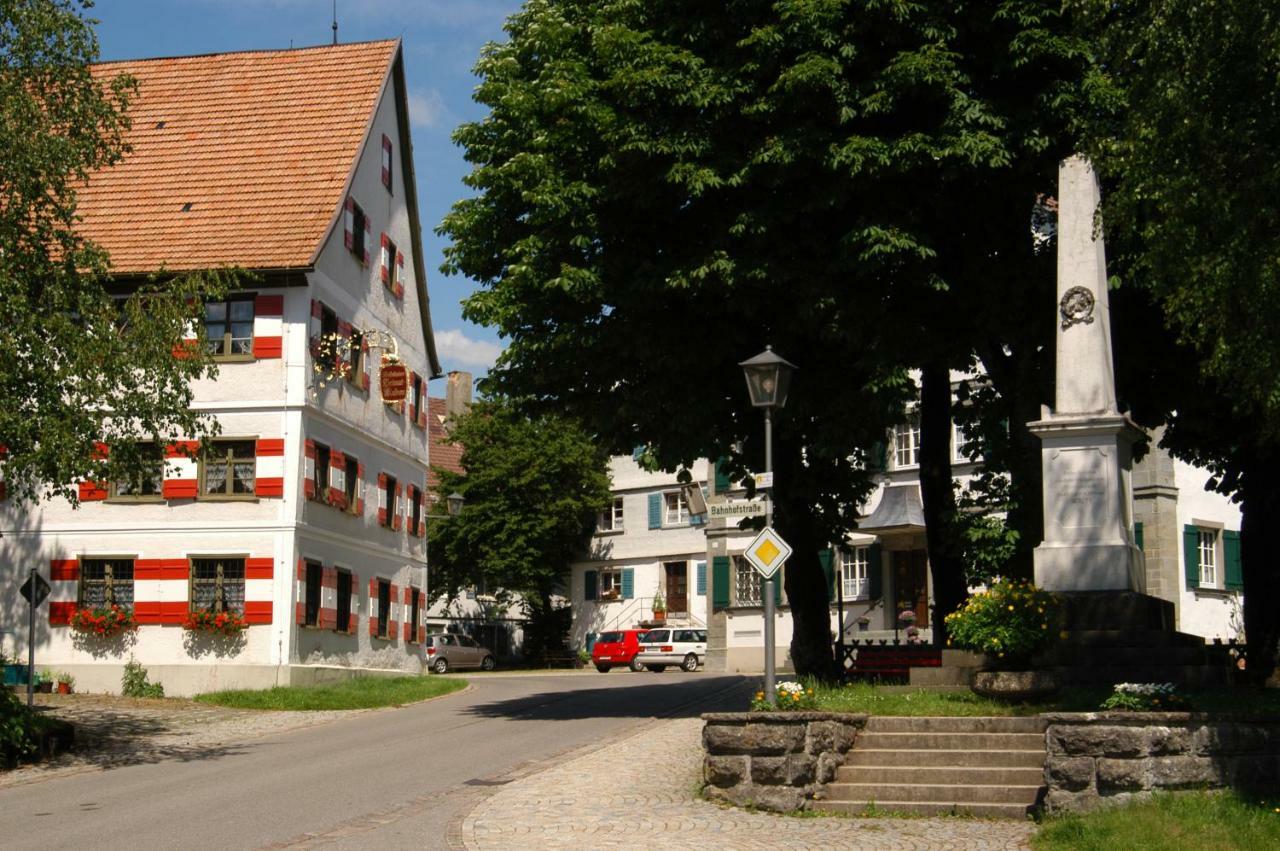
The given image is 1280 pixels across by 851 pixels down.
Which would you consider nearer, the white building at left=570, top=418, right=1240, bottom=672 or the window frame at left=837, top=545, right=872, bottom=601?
the white building at left=570, top=418, right=1240, bottom=672

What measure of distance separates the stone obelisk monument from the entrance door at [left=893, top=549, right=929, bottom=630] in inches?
960

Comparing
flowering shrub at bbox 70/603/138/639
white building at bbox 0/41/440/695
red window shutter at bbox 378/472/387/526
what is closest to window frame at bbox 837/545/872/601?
red window shutter at bbox 378/472/387/526

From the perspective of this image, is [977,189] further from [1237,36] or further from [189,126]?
[189,126]

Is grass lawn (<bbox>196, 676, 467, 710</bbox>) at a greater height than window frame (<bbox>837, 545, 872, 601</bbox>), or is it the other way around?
window frame (<bbox>837, 545, 872, 601</bbox>)

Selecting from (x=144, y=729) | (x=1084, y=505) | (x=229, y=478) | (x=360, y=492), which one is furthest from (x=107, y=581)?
(x=1084, y=505)

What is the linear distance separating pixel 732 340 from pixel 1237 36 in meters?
10.3

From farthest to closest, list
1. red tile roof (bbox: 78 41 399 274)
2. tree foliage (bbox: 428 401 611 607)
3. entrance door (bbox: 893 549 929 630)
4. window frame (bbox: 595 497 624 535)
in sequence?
window frame (bbox: 595 497 624 535) < tree foliage (bbox: 428 401 611 607) < entrance door (bbox: 893 549 929 630) < red tile roof (bbox: 78 41 399 274)

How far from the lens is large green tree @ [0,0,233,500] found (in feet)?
61.3

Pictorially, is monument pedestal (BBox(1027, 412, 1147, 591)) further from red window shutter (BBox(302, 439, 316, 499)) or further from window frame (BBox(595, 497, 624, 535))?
window frame (BBox(595, 497, 624, 535))

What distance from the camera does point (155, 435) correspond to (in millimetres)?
19797

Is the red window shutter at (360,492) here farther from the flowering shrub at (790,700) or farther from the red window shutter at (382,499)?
the flowering shrub at (790,700)

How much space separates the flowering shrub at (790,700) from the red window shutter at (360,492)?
2138 cm

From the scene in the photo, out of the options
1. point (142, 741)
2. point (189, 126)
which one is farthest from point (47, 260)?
point (189, 126)

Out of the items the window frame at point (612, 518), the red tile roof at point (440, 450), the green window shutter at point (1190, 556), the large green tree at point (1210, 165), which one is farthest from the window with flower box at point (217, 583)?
the red tile roof at point (440, 450)
